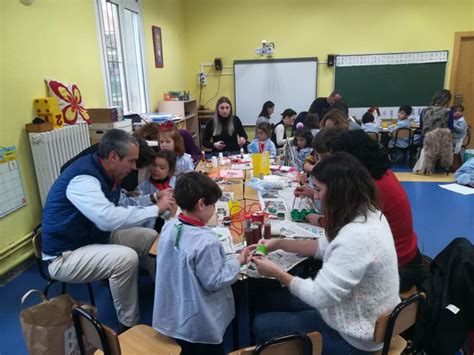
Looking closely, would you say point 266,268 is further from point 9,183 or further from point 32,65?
point 32,65

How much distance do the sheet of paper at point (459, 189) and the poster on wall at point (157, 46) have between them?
17.1ft

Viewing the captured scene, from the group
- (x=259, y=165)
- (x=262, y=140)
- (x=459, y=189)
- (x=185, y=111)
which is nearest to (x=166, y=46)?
(x=185, y=111)

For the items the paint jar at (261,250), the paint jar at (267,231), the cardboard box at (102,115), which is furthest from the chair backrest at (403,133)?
the paint jar at (261,250)

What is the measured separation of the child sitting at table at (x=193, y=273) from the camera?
144cm

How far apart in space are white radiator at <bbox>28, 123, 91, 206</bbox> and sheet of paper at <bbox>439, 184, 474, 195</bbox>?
5.10 m

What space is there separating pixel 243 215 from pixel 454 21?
7.38 m

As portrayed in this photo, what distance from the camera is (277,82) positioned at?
7719 mm

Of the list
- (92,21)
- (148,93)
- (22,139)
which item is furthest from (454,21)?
(22,139)

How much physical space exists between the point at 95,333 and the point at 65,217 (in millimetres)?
958

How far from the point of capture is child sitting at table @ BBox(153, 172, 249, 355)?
4.72ft

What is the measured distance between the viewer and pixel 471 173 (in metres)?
5.18

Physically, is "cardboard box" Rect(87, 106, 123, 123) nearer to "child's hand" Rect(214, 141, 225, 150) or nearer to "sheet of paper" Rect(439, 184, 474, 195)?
"child's hand" Rect(214, 141, 225, 150)

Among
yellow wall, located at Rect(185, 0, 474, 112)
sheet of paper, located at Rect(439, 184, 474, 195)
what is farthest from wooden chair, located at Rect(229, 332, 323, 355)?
yellow wall, located at Rect(185, 0, 474, 112)

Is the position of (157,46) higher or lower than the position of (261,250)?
higher
